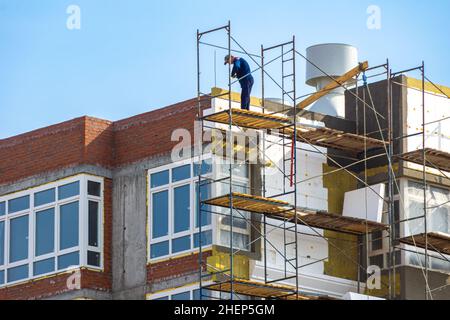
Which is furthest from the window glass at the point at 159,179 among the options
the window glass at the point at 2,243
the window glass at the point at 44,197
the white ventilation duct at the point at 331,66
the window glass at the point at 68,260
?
the white ventilation duct at the point at 331,66

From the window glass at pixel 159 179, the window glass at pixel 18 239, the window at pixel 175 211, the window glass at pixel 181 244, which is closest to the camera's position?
the window at pixel 175 211

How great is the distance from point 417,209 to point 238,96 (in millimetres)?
5372

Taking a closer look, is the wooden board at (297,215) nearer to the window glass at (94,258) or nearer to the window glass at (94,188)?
the window glass at (94,258)

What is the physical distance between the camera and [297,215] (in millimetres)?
38406

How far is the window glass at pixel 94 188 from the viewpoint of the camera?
40719 millimetres

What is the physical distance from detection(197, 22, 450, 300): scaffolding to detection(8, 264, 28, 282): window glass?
5634mm

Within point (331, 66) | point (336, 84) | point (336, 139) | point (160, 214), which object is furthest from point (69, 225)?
point (331, 66)

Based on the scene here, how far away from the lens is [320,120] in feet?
135

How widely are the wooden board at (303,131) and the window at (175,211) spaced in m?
1.49

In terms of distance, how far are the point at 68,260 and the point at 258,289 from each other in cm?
555
